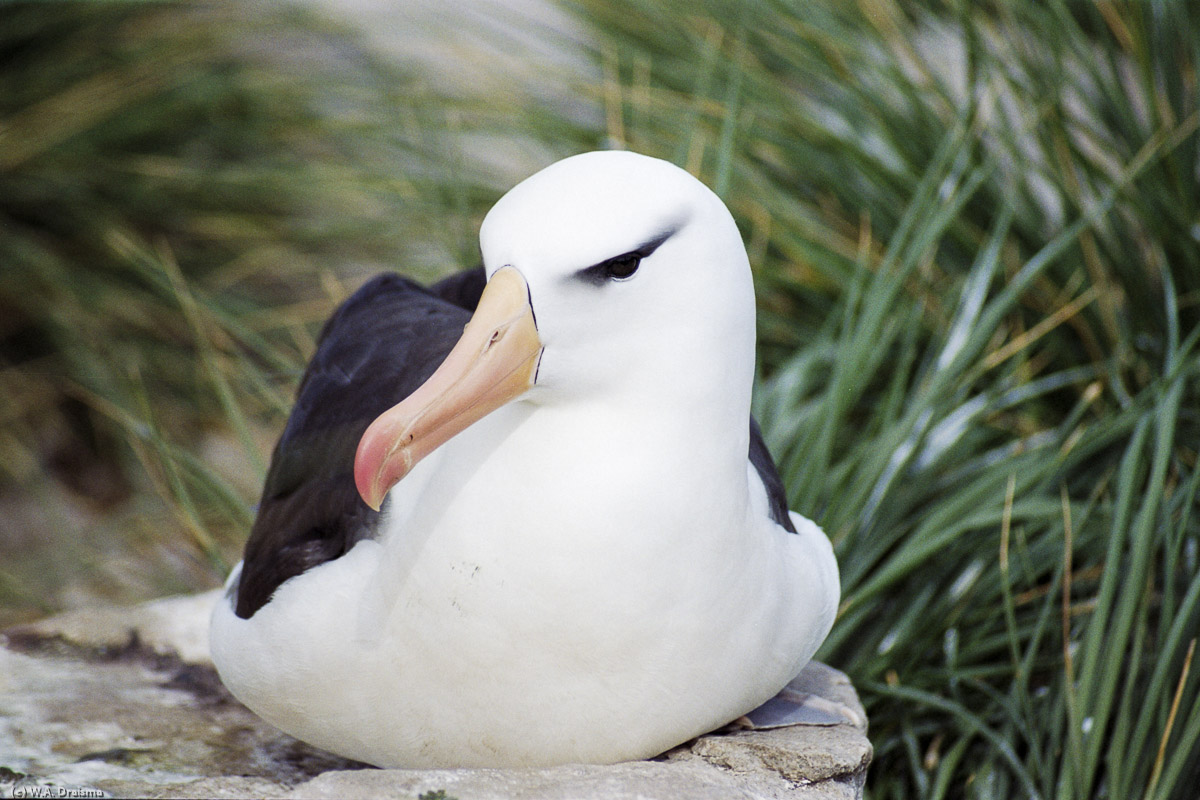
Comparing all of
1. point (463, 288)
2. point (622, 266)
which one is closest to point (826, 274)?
point (463, 288)

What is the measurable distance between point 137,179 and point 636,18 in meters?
2.25

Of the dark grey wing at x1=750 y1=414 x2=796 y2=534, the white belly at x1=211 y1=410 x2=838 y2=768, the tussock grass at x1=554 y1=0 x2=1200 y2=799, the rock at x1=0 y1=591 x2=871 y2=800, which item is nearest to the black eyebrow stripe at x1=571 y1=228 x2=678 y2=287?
the white belly at x1=211 y1=410 x2=838 y2=768

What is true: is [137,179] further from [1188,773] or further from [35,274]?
[1188,773]

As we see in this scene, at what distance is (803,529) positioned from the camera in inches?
102

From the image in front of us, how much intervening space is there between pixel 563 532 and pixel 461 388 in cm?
28

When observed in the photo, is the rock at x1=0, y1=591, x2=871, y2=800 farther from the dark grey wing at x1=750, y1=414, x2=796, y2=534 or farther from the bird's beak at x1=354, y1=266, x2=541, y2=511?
the bird's beak at x1=354, y1=266, x2=541, y2=511

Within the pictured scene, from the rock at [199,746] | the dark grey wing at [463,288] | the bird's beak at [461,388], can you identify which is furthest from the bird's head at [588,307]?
the dark grey wing at [463,288]

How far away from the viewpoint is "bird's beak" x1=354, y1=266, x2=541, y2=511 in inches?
70.7

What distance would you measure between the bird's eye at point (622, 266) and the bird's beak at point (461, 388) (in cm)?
13

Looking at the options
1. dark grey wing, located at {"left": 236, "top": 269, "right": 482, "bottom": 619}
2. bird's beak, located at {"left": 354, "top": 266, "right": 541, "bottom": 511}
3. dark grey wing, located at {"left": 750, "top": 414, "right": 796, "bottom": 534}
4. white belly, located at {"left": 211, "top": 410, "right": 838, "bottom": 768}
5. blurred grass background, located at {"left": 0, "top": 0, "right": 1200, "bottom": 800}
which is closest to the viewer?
bird's beak, located at {"left": 354, "top": 266, "right": 541, "bottom": 511}

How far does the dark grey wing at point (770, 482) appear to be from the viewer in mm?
2410

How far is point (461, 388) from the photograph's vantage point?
71.4 inches

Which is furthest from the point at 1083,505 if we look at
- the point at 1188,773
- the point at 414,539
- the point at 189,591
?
the point at 189,591

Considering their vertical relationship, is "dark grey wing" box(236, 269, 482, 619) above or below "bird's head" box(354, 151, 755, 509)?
below
